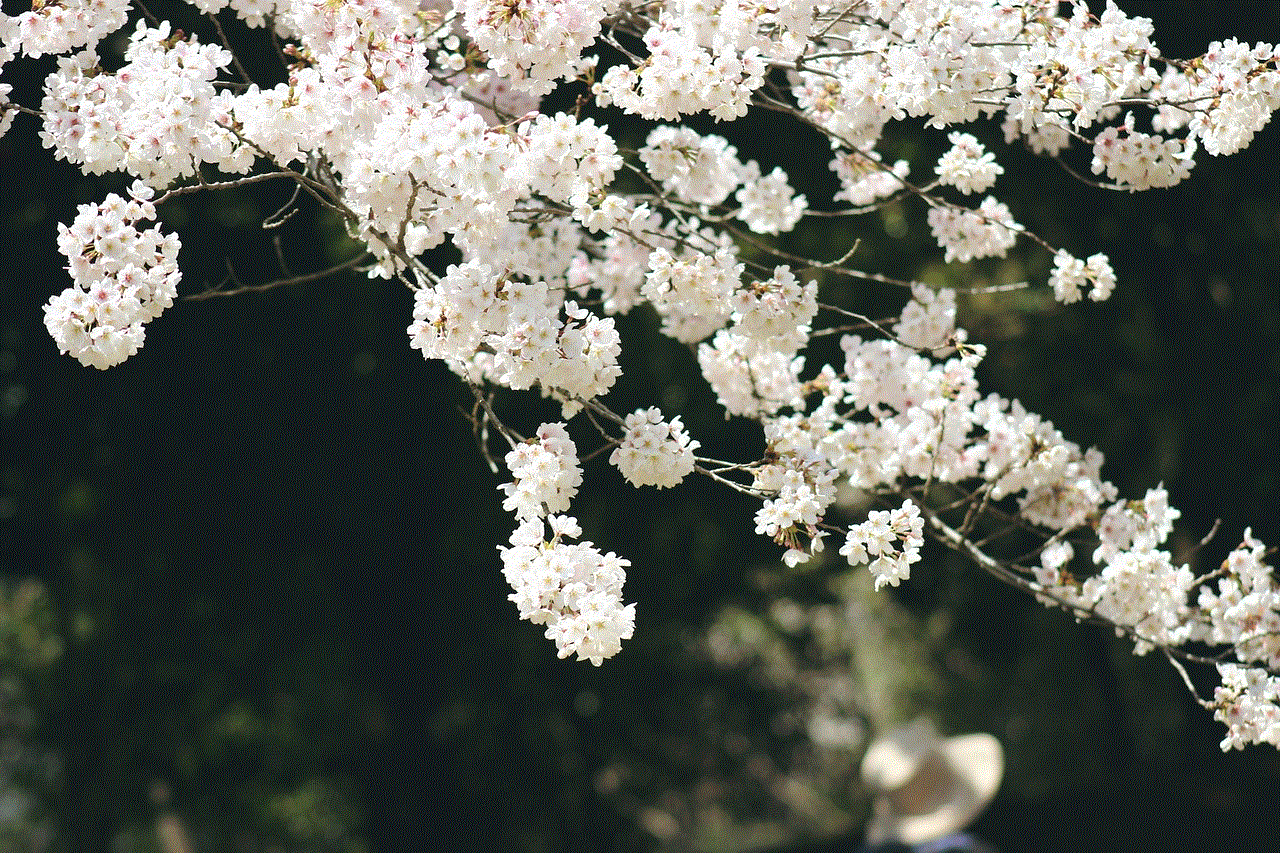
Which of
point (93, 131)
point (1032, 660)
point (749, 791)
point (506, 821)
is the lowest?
point (1032, 660)

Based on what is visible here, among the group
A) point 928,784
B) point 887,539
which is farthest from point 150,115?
point 928,784

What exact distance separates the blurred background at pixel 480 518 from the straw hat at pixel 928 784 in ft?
7.03

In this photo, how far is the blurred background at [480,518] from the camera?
9.05 m

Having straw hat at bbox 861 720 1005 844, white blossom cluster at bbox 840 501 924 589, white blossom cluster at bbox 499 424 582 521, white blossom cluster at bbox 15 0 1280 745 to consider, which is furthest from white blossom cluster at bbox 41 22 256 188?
straw hat at bbox 861 720 1005 844

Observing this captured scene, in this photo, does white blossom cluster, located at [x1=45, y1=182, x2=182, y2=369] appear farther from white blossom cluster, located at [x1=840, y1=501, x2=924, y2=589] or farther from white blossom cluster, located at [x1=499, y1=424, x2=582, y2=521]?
white blossom cluster, located at [x1=840, y1=501, x2=924, y2=589]

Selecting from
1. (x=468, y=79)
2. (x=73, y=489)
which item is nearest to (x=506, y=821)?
(x=73, y=489)

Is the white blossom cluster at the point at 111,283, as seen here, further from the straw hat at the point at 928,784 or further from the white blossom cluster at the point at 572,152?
the straw hat at the point at 928,784

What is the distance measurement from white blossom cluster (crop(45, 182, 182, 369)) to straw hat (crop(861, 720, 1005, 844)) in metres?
5.95

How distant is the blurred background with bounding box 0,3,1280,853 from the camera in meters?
9.05

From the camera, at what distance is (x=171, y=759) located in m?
14.3

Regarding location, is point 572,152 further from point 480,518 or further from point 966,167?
point 480,518

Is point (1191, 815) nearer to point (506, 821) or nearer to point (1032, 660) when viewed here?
point (506, 821)

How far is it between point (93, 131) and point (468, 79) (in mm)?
1039

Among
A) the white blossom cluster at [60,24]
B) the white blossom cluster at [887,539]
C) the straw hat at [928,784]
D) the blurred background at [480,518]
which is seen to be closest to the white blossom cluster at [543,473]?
the white blossom cluster at [887,539]
